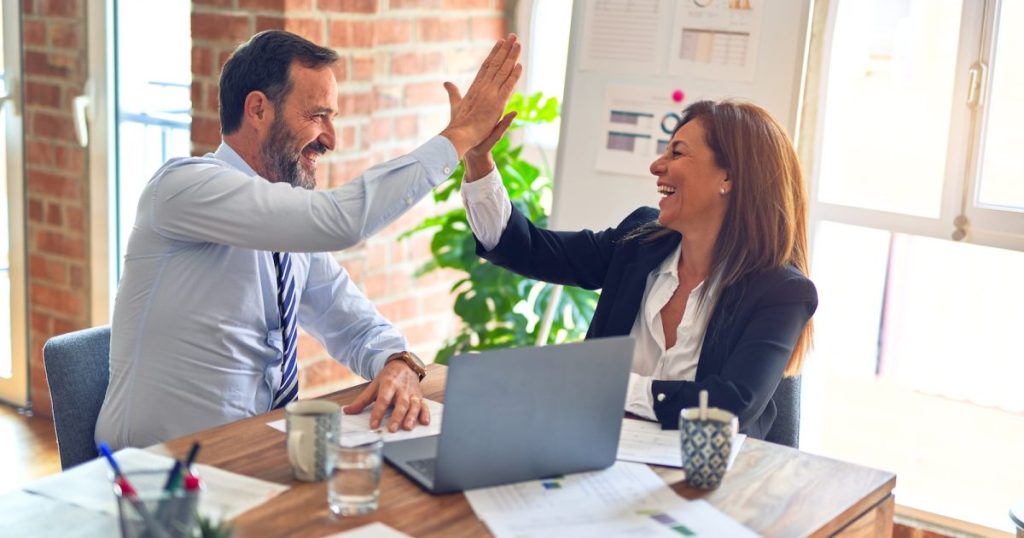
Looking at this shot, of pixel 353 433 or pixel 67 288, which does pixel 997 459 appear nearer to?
pixel 353 433

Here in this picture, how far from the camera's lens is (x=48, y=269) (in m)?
3.96

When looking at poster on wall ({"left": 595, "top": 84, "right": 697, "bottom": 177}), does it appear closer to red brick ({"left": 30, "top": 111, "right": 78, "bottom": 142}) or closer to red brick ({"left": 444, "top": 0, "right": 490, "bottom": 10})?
red brick ({"left": 444, "top": 0, "right": 490, "bottom": 10})

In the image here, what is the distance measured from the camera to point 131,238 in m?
2.11

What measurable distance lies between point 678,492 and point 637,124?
1597 mm

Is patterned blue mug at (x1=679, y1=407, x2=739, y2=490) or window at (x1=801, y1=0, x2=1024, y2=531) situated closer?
patterned blue mug at (x1=679, y1=407, x2=739, y2=490)

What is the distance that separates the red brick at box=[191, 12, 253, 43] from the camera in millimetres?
3236

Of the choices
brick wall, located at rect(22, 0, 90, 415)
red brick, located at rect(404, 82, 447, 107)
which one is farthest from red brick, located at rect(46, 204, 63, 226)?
red brick, located at rect(404, 82, 447, 107)

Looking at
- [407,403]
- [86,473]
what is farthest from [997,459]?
[86,473]

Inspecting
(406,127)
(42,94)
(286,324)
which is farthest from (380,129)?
(286,324)

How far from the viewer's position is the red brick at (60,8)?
373 centimetres

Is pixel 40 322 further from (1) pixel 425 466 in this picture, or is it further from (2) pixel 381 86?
(1) pixel 425 466

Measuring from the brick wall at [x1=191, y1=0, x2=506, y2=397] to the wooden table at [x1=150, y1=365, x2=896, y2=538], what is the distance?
1589 mm

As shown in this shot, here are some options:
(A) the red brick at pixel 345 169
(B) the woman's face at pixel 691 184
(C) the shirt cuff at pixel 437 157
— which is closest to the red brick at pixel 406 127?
(A) the red brick at pixel 345 169

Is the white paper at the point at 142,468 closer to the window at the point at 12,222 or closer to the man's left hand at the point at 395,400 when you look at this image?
the man's left hand at the point at 395,400
